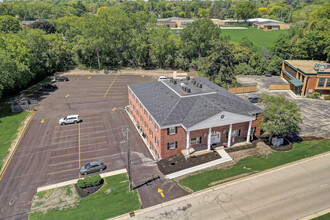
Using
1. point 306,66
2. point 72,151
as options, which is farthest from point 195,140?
point 306,66

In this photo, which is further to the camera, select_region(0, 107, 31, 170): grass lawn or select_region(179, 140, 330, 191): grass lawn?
select_region(0, 107, 31, 170): grass lawn

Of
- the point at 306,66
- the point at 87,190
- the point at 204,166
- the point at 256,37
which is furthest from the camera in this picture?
the point at 256,37

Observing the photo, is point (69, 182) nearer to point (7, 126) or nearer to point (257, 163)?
point (7, 126)

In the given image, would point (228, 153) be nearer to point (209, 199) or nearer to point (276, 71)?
point (209, 199)

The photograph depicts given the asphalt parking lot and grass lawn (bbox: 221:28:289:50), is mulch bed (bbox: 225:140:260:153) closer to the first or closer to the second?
the asphalt parking lot

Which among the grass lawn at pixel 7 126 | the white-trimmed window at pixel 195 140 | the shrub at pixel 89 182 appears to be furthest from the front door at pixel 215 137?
the grass lawn at pixel 7 126

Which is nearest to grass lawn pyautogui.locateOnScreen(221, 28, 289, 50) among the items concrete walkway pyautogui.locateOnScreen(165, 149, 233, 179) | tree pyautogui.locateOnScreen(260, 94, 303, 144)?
tree pyautogui.locateOnScreen(260, 94, 303, 144)
